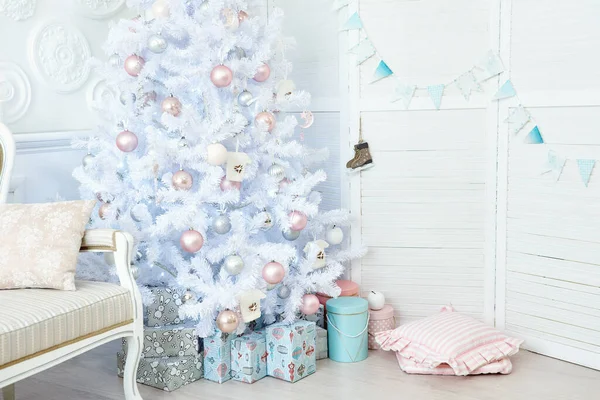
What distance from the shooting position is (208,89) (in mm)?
2809

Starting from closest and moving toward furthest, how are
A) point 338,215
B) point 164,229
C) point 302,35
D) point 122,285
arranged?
1. point 122,285
2. point 164,229
3. point 338,215
4. point 302,35

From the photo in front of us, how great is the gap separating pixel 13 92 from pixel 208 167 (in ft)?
3.43

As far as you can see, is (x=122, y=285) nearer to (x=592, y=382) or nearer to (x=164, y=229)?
(x=164, y=229)

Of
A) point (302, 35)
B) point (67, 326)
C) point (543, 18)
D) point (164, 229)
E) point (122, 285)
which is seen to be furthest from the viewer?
point (302, 35)

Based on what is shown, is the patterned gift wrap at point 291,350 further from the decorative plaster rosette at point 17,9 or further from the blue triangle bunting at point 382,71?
the decorative plaster rosette at point 17,9

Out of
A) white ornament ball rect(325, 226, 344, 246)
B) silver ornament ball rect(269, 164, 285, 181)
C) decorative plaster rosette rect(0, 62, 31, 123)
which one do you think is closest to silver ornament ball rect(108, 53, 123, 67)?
decorative plaster rosette rect(0, 62, 31, 123)

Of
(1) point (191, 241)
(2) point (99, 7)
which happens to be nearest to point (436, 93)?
(1) point (191, 241)

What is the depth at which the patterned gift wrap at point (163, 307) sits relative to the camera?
2.82 meters

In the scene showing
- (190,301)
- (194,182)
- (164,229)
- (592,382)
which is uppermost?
(194,182)

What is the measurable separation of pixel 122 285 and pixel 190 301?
37 cm

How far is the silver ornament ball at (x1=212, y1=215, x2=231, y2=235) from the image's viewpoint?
273 cm

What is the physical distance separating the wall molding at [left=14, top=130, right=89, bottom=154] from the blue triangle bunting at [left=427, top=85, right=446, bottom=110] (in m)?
1.64

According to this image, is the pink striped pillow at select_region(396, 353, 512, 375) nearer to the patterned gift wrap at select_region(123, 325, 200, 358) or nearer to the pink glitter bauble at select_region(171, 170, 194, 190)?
the patterned gift wrap at select_region(123, 325, 200, 358)


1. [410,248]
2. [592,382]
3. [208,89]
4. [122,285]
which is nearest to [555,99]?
[410,248]
